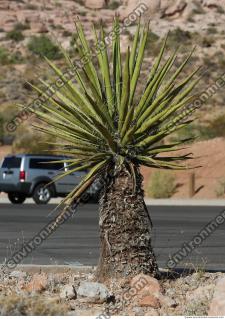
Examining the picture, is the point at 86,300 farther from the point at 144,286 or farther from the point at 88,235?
the point at 88,235

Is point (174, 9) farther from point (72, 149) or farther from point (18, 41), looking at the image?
point (72, 149)

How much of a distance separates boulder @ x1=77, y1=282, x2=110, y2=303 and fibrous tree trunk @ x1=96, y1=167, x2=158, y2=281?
2.71 ft

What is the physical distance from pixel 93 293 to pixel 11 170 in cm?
2682

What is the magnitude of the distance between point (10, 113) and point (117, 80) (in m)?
59.6

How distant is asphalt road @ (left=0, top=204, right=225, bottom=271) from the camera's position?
16.3 metres

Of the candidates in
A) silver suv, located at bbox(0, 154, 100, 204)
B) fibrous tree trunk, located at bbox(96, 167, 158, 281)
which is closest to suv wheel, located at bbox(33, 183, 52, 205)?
silver suv, located at bbox(0, 154, 100, 204)

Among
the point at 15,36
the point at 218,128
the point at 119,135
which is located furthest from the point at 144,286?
the point at 15,36

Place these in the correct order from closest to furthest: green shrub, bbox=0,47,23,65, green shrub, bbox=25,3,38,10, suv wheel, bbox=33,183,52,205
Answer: suv wheel, bbox=33,183,52,205 → green shrub, bbox=0,47,23,65 → green shrub, bbox=25,3,38,10

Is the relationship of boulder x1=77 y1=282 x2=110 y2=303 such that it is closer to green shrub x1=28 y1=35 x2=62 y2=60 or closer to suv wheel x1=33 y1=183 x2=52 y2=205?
suv wheel x1=33 y1=183 x2=52 y2=205

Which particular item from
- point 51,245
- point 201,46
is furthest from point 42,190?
point 201,46

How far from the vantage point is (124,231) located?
1114 centimetres

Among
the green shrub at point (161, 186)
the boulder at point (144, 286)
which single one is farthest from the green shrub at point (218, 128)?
the boulder at point (144, 286)

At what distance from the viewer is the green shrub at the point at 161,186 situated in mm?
44344

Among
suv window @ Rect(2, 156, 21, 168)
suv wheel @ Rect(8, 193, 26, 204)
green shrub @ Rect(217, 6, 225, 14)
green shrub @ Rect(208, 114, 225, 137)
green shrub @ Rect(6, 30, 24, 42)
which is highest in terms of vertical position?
green shrub @ Rect(217, 6, 225, 14)
